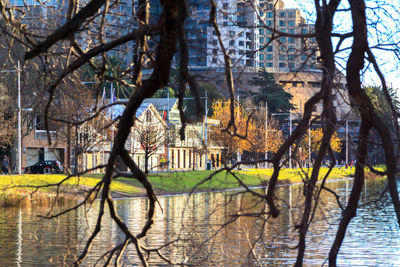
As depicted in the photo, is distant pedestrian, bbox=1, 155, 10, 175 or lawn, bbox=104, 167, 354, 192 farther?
distant pedestrian, bbox=1, 155, 10, 175

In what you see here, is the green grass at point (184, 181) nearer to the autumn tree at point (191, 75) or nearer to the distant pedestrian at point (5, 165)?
the autumn tree at point (191, 75)

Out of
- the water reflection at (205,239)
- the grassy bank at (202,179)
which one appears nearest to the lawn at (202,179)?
the grassy bank at (202,179)

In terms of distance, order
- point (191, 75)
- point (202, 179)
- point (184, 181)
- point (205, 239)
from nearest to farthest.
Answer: point (191, 75), point (202, 179), point (205, 239), point (184, 181)

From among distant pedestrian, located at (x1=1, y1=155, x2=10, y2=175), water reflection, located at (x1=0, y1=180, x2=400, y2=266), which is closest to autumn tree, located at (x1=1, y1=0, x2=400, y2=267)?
water reflection, located at (x1=0, y1=180, x2=400, y2=266)

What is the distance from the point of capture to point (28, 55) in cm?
697

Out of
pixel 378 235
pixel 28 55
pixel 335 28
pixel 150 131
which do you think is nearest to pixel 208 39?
pixel 28 55

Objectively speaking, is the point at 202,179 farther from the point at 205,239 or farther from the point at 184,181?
the point at 184,181

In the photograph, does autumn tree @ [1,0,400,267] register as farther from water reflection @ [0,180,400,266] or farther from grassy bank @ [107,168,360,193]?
water reflection @ [0,180,400,266]

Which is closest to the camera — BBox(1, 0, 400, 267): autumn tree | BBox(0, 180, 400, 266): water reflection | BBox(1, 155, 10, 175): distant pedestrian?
BBox(1, 0, 400, 267): autumn tree

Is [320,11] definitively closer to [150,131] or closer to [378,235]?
[378,235]

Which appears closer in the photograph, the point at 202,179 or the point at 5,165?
the point at 202,179

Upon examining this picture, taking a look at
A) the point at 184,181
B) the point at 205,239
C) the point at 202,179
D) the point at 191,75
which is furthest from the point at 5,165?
the point at 191,75

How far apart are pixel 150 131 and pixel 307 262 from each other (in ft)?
166

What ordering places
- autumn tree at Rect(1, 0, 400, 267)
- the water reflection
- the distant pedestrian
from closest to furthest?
1. autumn tree at Rect(1, 0, 400, 267)
2. the water reflection
3. the distant pedestrian
